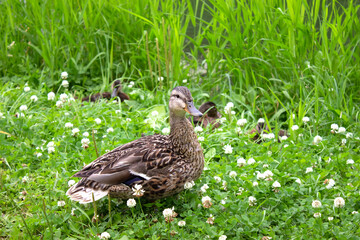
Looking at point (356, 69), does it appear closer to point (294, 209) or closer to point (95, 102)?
point (294, 209)

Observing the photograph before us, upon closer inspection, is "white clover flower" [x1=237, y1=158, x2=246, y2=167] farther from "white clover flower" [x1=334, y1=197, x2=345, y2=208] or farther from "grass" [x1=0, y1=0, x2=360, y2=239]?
"white clover flower" [x1=334, y1=197, x2=345, y2=208]

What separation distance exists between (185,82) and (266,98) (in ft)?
3.06

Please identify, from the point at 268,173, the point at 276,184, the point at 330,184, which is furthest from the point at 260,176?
the point at 330,184

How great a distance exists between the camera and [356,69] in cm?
483

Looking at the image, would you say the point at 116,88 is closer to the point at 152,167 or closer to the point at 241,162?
the point at 241,162

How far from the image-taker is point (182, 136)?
3.50 metres

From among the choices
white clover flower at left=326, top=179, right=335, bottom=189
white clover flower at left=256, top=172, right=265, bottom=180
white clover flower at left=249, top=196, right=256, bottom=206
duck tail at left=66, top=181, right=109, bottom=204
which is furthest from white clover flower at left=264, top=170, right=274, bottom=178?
duck tail at left=66, top=181, right=109, bottom=204

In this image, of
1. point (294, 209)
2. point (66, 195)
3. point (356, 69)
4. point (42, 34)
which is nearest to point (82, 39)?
point (42, 34)

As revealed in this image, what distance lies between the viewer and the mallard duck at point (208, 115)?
186 inches

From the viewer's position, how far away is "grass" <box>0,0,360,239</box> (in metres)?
3.24

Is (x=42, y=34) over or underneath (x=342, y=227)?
over

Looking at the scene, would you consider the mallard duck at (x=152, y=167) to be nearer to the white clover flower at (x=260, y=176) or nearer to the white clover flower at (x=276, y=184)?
the white clover flower at (x=260, y=176)

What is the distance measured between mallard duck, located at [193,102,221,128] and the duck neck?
1166 mm

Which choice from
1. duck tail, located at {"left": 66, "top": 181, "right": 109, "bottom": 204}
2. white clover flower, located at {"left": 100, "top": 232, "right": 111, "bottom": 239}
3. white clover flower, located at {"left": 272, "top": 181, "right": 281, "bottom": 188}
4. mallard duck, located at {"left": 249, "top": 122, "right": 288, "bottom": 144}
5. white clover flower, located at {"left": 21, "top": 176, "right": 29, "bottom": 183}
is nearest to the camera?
white clover flower, located at {"left": 100, "top": 232, "right": 111, "bottom": 239}
